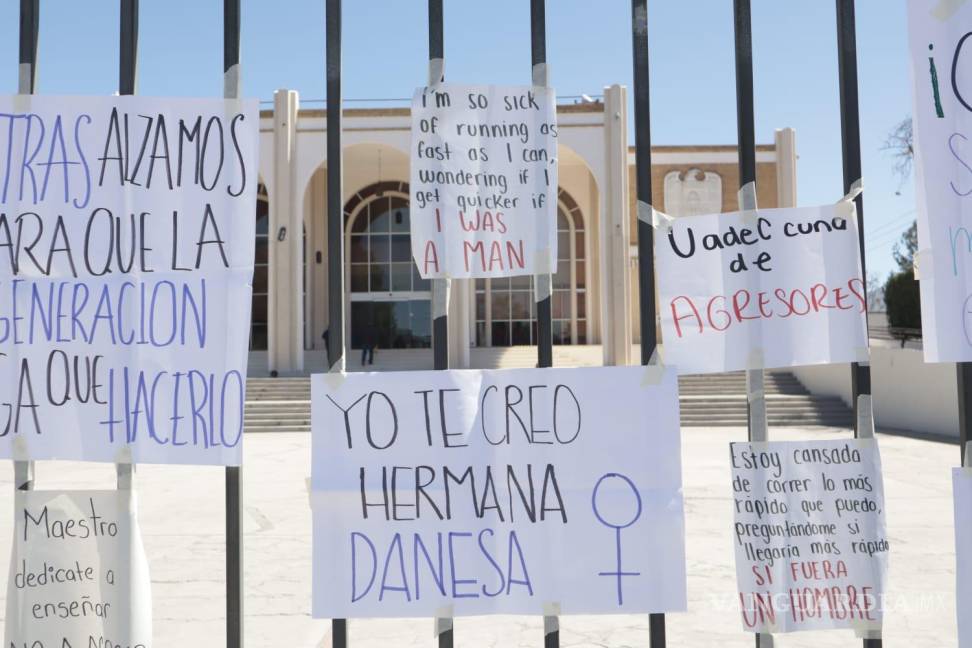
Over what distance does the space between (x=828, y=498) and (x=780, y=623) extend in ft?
1.42

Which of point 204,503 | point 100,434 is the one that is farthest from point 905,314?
point 100,434

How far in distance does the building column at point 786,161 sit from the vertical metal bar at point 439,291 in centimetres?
2692

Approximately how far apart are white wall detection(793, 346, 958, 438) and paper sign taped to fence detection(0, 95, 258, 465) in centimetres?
1515

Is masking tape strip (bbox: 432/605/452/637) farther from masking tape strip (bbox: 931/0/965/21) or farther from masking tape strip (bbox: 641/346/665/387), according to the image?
masking tape strip (bbox: 931/0/965/21)

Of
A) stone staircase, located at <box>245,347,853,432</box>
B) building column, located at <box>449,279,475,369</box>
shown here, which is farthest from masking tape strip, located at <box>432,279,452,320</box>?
building column, located at <box>449,279,475,369</box>

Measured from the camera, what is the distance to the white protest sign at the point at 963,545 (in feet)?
7.41

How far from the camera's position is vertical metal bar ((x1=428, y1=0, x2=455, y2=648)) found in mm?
2330

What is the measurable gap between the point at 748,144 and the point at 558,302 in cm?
2886

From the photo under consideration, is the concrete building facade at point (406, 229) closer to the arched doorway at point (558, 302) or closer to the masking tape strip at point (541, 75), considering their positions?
the arched doorway at point (558, 302)

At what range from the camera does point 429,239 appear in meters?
2.34

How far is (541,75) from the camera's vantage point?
238 cm

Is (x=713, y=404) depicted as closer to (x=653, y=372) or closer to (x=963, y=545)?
(x=963, y=545)

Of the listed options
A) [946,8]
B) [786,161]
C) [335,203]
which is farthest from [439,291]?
[786,161]

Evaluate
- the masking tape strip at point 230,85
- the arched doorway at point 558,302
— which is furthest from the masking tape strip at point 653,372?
the arched doorway at point 558,302
